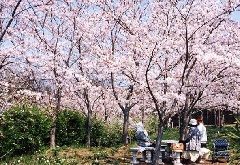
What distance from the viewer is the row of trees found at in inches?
440

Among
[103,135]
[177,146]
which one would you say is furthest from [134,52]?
[103,135]

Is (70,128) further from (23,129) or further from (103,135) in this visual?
(23,129)

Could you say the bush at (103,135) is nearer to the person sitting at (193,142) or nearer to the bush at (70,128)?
the bush at (70,128)

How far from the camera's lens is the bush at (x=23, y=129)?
12.4 meters

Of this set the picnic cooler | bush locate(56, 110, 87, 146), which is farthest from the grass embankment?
bush locate(56, 110, 87, 146)

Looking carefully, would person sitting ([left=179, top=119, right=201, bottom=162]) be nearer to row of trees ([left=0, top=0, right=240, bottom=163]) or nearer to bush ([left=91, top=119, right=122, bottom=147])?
row of trees ([left=0, top=0, right=240, bottom=163])

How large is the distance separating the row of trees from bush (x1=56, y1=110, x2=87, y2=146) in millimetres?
576

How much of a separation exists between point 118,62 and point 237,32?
4.35 m

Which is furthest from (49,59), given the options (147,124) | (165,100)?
(147,124)

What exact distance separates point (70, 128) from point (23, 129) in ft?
12.9

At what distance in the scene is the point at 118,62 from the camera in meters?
12.8

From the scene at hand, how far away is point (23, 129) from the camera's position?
13.2 meters

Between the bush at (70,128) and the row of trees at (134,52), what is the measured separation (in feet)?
1.89

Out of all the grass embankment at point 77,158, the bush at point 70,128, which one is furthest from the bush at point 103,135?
the grass embankment at point 77,158
